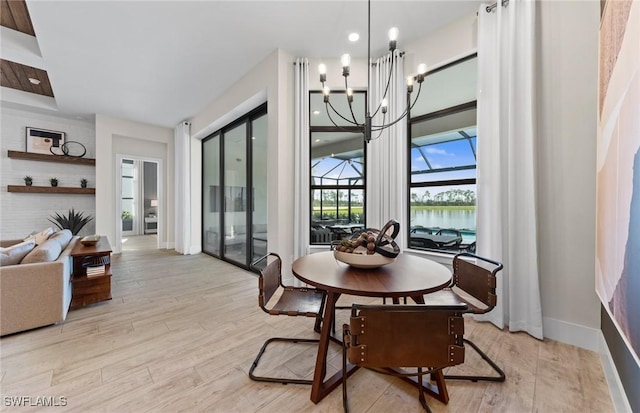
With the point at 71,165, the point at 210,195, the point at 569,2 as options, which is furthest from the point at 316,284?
the point at 71,165

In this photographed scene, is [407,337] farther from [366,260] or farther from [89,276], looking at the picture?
[89,276]

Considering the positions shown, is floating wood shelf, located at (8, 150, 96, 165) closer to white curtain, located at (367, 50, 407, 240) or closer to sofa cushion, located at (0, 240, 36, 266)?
sofa cushion, located at (0, 240, 36, 266)

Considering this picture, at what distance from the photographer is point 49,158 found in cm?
524

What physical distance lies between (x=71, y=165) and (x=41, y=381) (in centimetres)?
594

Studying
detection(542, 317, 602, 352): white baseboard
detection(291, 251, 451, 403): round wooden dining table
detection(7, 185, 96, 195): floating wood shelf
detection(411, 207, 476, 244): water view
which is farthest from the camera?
detection(7, 185, 96, 195): floating wood shelf

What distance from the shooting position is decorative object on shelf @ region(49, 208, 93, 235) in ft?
17.2

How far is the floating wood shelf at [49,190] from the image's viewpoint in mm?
4930

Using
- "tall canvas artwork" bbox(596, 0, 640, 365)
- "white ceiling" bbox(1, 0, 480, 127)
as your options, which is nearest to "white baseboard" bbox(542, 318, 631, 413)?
"tall canvas artwork" bbox(596, 0, 640, 365)

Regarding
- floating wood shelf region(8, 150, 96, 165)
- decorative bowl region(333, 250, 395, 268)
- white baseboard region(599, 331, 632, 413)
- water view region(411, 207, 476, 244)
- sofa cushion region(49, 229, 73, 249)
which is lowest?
white baseboard region(599, 331, 632, 413)

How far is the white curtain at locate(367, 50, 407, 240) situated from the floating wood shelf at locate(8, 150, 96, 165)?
6.49 m

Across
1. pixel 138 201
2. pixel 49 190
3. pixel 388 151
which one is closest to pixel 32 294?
pixel 388 151

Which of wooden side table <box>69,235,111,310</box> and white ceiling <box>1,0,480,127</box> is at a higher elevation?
white ceiling <box>1,0,480,127</box>

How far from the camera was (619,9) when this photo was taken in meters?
1.31

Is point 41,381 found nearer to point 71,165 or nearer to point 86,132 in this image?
point 71,165
